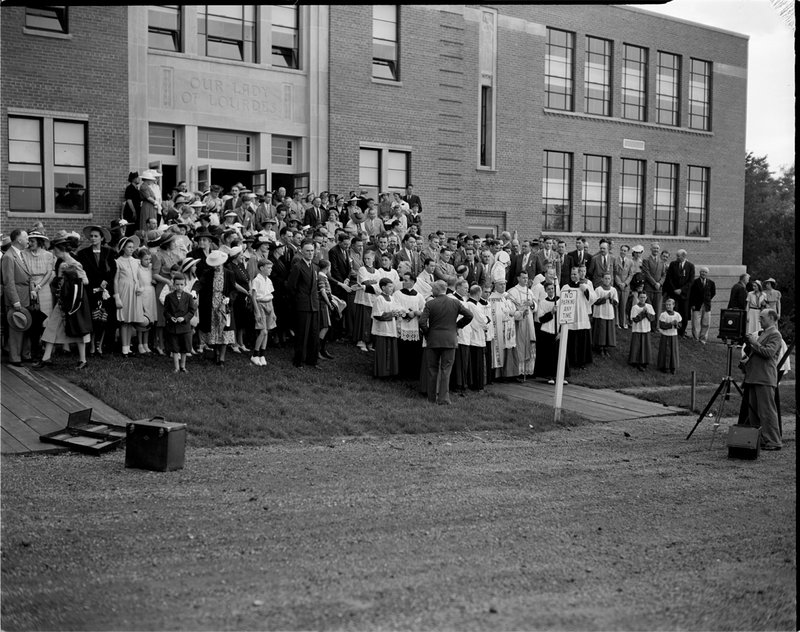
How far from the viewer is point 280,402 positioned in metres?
14.8

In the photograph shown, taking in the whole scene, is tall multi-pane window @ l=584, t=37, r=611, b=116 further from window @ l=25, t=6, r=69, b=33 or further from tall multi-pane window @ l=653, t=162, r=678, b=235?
window @ l=25, t=6, r=69, b=33

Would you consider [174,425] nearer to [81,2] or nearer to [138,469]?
[138,469]

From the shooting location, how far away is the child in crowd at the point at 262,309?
16641 millimetres

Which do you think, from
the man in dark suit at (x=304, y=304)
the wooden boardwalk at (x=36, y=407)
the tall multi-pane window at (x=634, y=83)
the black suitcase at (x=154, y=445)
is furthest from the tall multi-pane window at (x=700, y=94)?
the black suitcase at (x=154, y=445)

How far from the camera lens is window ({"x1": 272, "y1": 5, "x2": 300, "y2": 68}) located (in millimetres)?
25812

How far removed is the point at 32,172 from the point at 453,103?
1378 centimetres

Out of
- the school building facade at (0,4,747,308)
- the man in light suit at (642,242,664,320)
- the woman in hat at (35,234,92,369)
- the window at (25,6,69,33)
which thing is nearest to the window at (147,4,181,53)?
the school building facade at (0,4,747,308)

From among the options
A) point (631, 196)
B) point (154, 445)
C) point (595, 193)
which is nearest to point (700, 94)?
point (631, 196)

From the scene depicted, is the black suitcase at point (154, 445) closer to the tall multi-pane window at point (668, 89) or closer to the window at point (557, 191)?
the window at point (557, 191)

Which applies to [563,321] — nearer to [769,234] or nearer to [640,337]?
[640,337]

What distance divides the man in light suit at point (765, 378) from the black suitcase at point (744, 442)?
1.12 meters

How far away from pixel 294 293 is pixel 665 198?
24.8 metres

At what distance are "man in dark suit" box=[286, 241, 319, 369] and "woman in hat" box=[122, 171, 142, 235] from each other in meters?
4.94

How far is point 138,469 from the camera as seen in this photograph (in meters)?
10.4
